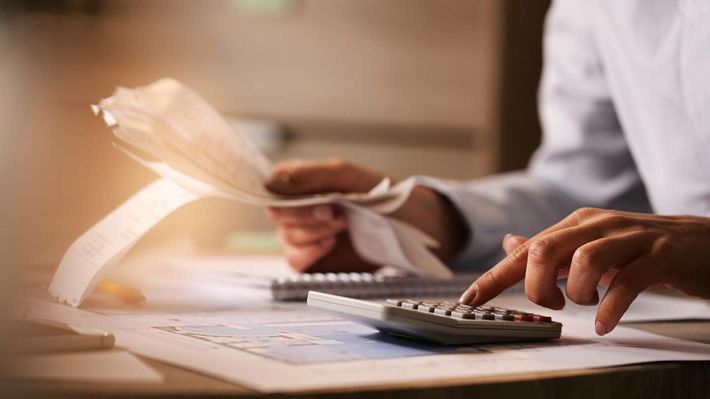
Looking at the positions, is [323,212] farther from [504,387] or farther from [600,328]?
[504,387]

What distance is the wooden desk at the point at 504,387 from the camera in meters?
0.37

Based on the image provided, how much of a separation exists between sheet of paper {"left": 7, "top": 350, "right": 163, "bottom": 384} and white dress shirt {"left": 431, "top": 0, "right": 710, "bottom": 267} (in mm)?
642

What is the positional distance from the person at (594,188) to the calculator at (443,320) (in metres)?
0.03

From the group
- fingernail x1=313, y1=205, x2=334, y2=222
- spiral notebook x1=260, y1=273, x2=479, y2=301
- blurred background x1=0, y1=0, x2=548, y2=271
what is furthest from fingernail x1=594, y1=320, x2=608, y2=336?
blurred background x1=0, y1=0, x2=548, y2=271

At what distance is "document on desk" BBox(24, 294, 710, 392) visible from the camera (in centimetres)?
42

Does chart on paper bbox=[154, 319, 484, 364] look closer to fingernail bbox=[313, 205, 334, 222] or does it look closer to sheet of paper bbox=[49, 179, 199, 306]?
sheet of paper bbox=[49, 179, 199, 306]

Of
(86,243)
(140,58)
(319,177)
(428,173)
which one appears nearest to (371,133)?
(428,173)

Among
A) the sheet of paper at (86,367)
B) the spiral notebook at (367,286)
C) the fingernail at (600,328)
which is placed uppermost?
the spiral notebook at (367,286)

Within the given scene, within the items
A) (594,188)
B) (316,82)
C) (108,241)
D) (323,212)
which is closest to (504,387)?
(108,241)

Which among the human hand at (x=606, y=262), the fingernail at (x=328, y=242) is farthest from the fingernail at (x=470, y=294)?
the fingernail at (x=328, y=242)

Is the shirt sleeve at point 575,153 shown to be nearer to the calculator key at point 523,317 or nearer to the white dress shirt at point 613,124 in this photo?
the white dress shirt at point 613,124

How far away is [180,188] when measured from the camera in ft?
2.43

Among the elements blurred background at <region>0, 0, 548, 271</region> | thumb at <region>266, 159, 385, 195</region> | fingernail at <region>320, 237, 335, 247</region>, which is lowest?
fingernail at <region>320, 237, 335, 247</region>

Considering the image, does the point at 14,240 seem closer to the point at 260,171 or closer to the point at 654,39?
the point at 260,171
